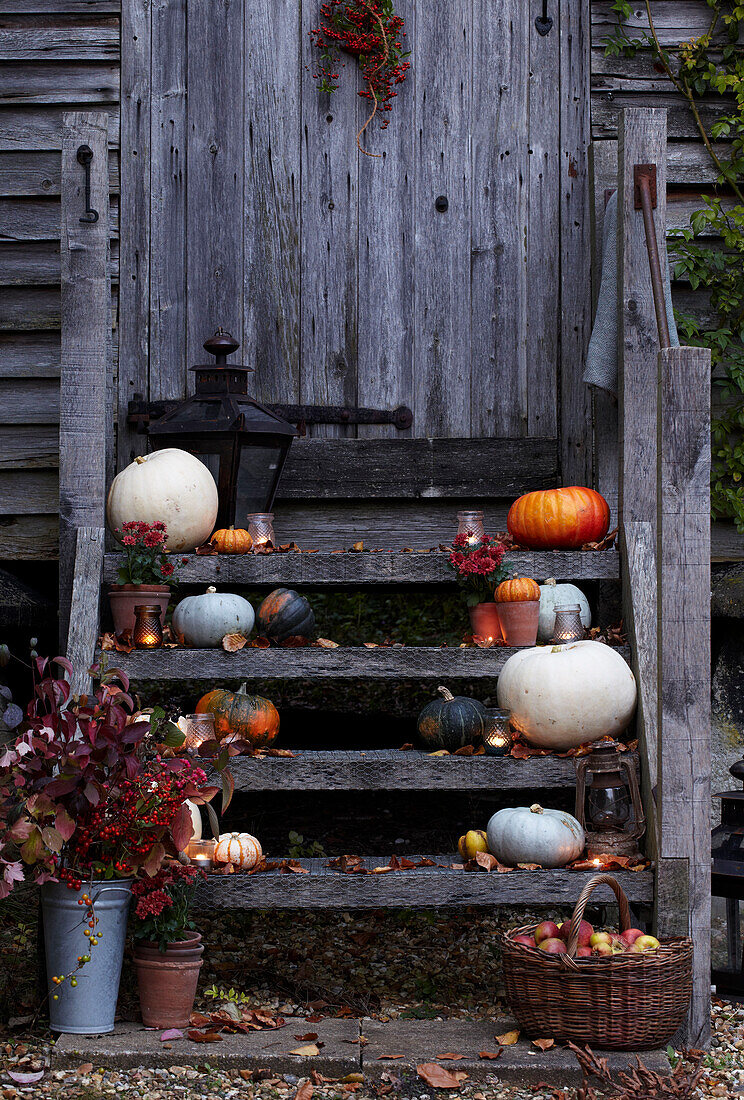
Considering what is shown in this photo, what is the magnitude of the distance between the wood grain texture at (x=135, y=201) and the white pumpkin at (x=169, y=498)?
2.62ft

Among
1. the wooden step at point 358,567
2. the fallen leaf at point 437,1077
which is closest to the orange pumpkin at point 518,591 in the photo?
the wooden step at point 358,567

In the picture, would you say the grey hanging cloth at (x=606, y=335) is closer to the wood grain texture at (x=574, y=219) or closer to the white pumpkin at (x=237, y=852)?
the wood grain texture at (x=574, y=219)

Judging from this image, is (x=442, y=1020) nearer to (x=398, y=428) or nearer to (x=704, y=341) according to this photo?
(x=398, y=428)

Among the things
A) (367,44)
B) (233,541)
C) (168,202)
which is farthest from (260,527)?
(367,44)

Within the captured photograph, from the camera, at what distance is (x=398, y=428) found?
450 centimetres

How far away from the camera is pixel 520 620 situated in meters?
3.44

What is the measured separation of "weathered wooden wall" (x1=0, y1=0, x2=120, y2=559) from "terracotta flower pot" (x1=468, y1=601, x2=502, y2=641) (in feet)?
5.78

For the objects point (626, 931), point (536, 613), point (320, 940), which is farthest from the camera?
point (320, 940)

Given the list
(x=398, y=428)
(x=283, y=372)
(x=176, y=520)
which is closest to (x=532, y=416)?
(x=398, y=428)

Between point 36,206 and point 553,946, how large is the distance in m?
3.33

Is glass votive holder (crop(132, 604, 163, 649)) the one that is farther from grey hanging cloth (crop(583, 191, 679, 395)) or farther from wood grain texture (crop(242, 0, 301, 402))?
grey hanging cloth (crop(583, 191, 679, 395))

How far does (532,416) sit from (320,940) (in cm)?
205

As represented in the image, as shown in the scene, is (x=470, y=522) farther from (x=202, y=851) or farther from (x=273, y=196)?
(x=273, y=196)

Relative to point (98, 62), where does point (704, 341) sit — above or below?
below
